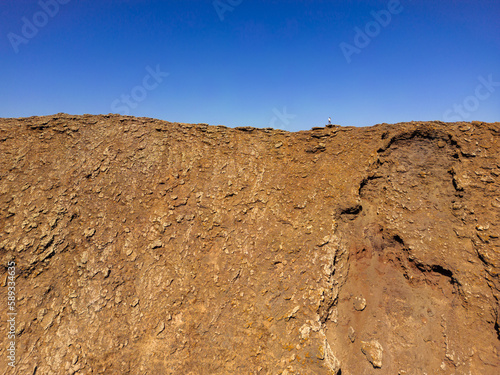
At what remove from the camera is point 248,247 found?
852 centimetres

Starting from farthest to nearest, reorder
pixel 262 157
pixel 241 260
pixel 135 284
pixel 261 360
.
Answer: pixel 262 157 < pixel 241 260 < pixel 135 284 < pixel 261 360

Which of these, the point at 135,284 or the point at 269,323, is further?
the point at 135,284

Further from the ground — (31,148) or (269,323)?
(31,148)

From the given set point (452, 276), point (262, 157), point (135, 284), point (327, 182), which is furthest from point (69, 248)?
point (452, 276)

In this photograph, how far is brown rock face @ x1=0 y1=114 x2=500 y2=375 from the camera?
680cm

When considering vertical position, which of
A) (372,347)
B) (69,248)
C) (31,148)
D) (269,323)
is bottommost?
(372,347)

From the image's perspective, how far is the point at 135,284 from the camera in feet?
25.4

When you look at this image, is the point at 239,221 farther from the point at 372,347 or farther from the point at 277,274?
the point at 372,347

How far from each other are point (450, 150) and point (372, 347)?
6.84 metres

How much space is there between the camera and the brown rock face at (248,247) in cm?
680

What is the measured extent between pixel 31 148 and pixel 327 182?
35.2 ft

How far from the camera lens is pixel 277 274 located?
26.0 feet

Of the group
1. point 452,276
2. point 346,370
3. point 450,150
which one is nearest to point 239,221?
point 346,370

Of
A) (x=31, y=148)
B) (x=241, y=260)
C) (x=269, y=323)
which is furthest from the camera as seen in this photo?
(x=31, y=148)
